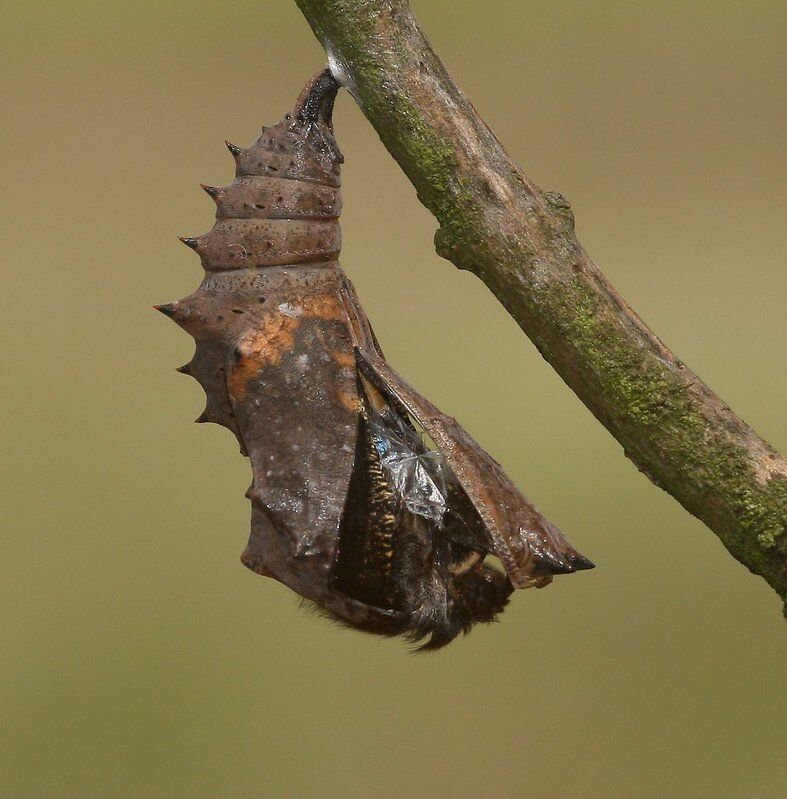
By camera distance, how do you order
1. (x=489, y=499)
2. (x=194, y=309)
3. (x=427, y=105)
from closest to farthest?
(x=427, y=105), (x=489, y=499), (x=194, y=309)

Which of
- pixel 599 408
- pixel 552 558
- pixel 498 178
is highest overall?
pixel 498 178

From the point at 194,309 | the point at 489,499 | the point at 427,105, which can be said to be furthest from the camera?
the point at 194,309

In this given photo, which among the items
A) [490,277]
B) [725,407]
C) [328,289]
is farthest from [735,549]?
[328,289]

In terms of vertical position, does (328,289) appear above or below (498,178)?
below

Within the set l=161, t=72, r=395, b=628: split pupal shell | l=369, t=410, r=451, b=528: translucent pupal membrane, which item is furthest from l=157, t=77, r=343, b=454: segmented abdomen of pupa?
l=369, t=410, r=451, b=528: translucent pupal membrane

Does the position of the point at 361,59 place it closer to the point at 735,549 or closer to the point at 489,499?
the point at 489,499

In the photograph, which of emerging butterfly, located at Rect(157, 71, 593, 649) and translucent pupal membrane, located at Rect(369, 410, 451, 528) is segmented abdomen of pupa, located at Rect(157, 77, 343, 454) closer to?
emerging butterfly, located at Rect(157, 71, 593, 649)

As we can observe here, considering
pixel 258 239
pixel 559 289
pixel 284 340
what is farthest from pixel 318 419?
pixel 559 289

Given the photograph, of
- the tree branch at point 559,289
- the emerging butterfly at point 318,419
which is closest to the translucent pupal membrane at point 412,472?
the emerging butterfly at point 318,419
